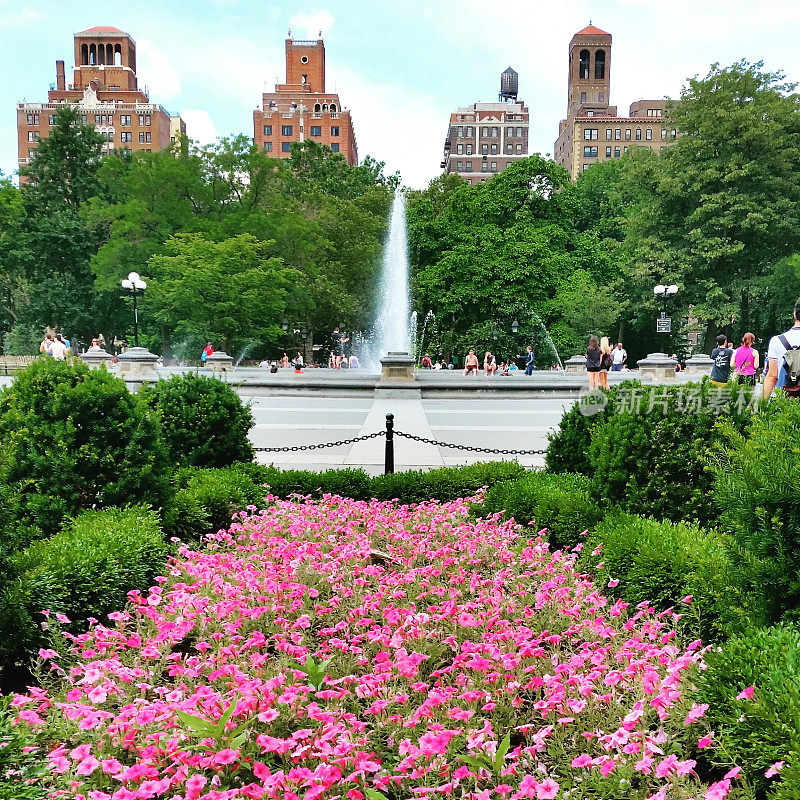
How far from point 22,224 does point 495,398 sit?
3856cm

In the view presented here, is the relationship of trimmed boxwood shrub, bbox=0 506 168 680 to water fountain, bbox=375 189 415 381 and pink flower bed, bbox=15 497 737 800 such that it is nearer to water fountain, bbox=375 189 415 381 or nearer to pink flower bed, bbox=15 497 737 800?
pink flower bed, bbox=15 497 737 800

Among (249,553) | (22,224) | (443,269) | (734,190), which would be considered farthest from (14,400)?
(22,224)

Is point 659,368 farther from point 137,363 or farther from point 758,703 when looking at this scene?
point 758,703

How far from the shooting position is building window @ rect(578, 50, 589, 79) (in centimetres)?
12662

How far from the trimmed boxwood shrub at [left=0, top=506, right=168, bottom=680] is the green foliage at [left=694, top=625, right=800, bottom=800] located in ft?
10.4

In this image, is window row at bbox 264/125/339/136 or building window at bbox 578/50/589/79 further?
building window at bbox 578/50/589/79

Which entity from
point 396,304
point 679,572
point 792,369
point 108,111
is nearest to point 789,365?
point 792,369

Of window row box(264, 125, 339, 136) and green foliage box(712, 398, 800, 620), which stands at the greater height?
window row box(264, 125, 339, 136)

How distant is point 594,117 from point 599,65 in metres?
23.1

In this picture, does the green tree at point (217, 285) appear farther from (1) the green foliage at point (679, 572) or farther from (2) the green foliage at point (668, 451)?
(1) the green foliage at point (679, 572)

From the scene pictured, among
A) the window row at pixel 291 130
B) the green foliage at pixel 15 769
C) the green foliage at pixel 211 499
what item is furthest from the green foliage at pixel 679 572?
the window row at pixel 291 130

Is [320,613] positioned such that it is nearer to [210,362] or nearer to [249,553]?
[249,553]

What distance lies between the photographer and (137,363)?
26.2 meters

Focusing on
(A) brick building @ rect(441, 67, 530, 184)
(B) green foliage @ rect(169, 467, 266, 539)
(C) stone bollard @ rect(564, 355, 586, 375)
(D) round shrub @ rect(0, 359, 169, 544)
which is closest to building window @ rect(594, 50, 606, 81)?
(A) brick building @ rect(441, 67, 530, 184)
